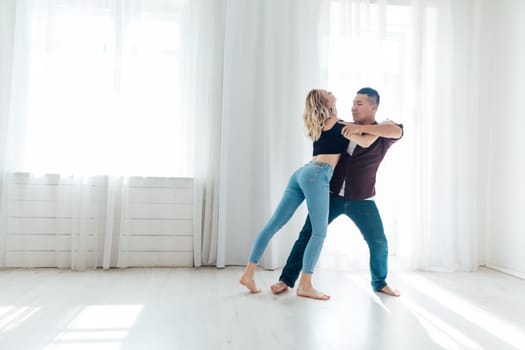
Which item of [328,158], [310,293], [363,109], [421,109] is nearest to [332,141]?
[328,158]

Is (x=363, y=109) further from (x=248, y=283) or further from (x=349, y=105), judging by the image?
(x=248, y=283)

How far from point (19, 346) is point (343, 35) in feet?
9.36

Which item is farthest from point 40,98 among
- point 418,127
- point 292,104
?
point 418,127

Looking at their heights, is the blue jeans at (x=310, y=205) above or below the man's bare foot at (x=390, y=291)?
above

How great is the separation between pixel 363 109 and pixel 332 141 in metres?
0.37

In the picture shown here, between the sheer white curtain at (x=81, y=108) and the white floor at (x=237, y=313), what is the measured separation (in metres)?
0.43


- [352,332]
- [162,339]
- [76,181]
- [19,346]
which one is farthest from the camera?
[76,181]

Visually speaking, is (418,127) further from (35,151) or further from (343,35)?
(35,151)

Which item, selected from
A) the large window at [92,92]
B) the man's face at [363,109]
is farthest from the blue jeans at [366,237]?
the large window at [92,92]

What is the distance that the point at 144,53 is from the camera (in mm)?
3088

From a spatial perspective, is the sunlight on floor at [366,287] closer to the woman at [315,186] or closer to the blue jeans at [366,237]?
the blue jeans at [366,237]

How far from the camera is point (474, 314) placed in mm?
2115

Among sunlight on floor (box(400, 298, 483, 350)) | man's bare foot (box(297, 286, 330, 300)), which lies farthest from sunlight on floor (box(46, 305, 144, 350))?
sunlight on floor (box(400, 298, 483, 350))

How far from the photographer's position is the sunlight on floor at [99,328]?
5.28 ft
